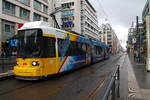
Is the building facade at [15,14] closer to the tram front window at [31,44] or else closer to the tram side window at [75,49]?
the tram side window at [75,49]

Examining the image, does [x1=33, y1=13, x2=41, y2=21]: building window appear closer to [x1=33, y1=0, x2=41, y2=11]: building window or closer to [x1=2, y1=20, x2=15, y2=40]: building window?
[x1=33, y1=0, x2=41, y2=11]: building window

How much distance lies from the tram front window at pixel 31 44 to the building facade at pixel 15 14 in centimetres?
1915

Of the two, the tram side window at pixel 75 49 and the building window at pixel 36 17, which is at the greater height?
the building window at pixel 36 17

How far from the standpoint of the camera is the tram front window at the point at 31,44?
8.09m

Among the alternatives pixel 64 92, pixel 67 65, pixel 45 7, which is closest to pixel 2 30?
pixel 45 7

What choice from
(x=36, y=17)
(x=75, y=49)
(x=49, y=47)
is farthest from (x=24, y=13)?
(x=49, y=47)

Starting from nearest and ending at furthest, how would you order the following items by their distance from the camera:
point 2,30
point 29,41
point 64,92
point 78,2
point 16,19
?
1. point 64,92
2. point 29,41
3. point 2,30
4. point 16,19
5. point 78,2

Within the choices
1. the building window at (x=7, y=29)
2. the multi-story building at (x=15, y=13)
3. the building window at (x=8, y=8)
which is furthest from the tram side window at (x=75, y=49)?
the building window at (x=8, y=8)

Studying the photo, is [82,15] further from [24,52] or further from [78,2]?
[24,52]

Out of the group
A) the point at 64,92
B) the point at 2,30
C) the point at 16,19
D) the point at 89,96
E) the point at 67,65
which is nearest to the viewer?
the point at 89,96

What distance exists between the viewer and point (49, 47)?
8.62 metres

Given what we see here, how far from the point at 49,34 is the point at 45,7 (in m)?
33.1

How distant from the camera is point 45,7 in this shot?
39.4 meters

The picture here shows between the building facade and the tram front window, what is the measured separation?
1915 cm
